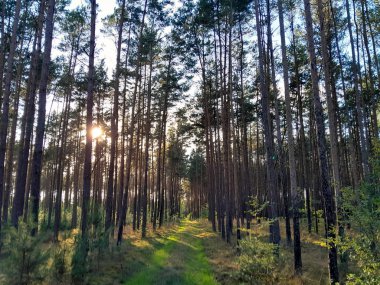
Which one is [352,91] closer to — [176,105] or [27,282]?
[176,105]

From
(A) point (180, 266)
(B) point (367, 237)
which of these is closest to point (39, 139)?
(A) point (180, 266)

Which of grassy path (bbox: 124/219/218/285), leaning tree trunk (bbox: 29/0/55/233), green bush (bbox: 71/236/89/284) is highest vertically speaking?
leaning tree trunk (bbox: 29/0/55/233)

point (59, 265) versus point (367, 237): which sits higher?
point (367, 237)

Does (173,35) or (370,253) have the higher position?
(173,35)

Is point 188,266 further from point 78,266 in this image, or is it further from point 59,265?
point 59,265

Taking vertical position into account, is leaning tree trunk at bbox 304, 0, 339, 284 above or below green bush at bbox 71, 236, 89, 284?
above

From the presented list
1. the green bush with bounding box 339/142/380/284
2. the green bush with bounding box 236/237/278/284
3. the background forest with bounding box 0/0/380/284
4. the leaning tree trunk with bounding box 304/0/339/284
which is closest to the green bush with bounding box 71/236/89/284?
the background forest with bounding box 0/0/380/284

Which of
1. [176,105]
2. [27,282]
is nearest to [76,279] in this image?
[27,282]

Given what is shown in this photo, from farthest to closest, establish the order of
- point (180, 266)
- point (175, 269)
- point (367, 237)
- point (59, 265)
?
point (180, 266)
point (175, 269)
point (59, 265)
point (367, 237)

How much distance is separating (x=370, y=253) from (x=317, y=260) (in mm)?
8386

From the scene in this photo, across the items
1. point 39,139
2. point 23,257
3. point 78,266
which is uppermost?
point 39,139

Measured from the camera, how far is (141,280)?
944 cm

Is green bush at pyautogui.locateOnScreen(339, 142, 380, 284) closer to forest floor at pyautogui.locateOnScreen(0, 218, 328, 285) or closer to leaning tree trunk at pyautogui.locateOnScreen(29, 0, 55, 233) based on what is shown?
forest floor at pyautogui.locateOnScreen(0, 218, 328, 285)

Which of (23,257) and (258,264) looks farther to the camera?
(258,264)
